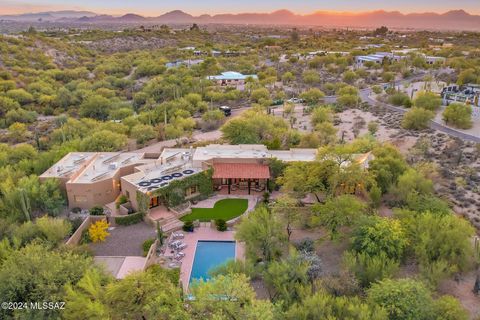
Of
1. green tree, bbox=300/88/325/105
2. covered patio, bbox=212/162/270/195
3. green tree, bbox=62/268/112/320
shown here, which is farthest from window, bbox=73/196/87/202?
green tree, bbox=300/88/325/105

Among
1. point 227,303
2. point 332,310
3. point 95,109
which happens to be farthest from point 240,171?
point 95,109

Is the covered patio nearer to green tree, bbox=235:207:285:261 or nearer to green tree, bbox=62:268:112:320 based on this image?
green tree, bbox=235:207:285:261

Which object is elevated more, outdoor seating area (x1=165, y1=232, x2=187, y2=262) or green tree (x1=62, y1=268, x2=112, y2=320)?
green tree (x1=62, y1=268, x2=112, y2=320)

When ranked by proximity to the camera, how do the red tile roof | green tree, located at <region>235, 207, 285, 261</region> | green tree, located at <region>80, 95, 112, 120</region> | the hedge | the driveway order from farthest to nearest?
green tree, located at <region>80, 95, 112, 120</region> < the red tile roof < the hedge < the driveway < green tree, located at <region>235, 207, 285, 261</region>

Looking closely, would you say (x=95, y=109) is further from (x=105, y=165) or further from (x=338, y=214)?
(x=338, y=214)

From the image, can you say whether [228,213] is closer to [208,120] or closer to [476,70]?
[208,120]

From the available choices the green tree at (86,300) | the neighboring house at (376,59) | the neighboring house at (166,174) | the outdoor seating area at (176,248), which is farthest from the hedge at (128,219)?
the neighboring house at (376,59)
